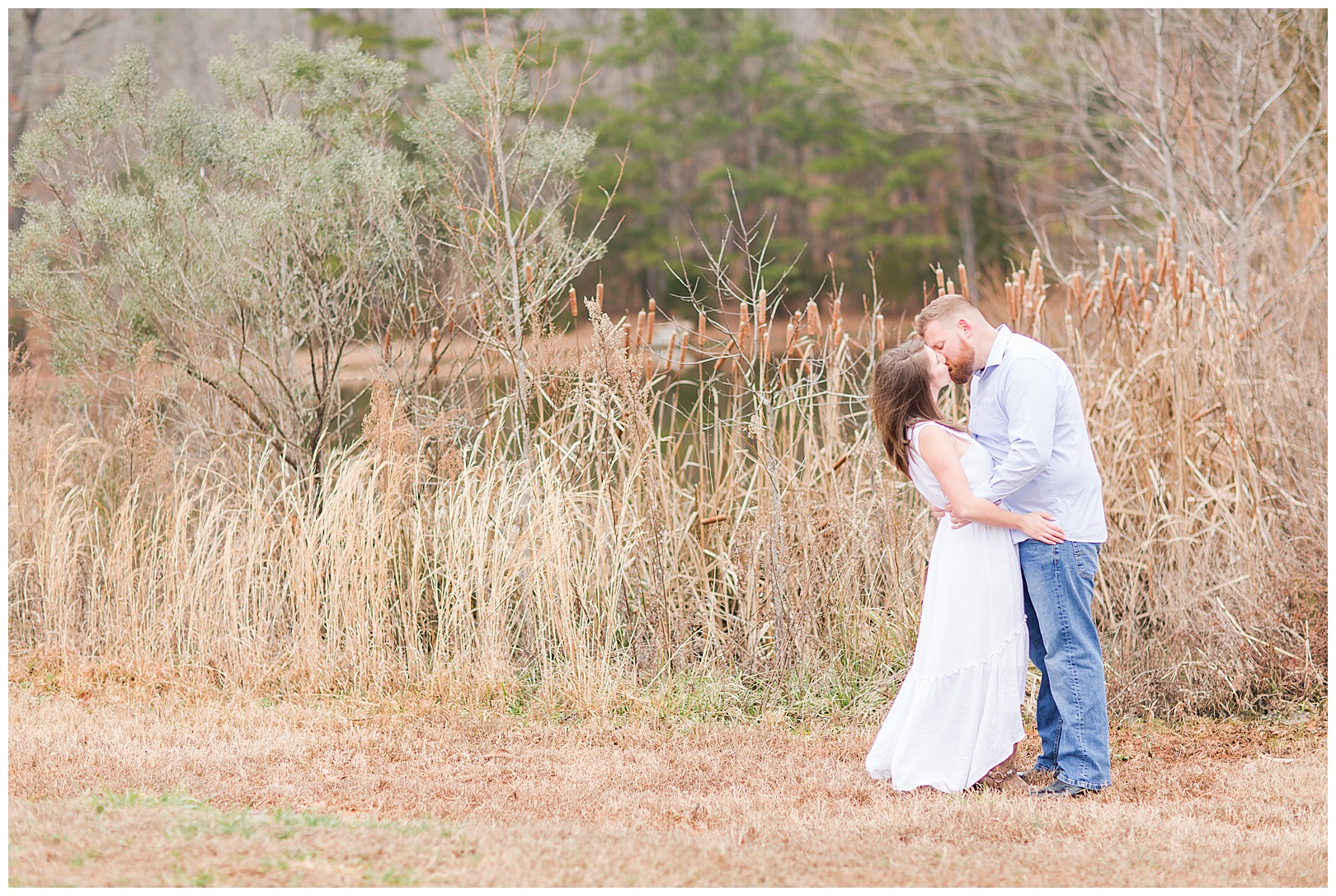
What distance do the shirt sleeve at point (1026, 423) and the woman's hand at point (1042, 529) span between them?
10 centimetres

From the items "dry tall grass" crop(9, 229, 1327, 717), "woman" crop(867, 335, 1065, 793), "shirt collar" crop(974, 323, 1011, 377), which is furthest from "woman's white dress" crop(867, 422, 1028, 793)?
"dry tall grass" crop(9, 229, 1327, 717)

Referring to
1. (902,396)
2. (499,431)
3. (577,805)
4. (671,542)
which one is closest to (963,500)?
Result: (902,396)

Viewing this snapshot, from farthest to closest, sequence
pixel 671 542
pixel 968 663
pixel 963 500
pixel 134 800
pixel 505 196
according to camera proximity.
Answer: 1. pixel 671 542
2. pixel 505 196
3. pixel 968 663
4. pixel 963 500
5. pixel 134 800

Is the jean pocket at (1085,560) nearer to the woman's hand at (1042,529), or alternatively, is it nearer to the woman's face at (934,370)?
the woman's hand at (1042,529)

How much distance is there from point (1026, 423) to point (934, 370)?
0.36m

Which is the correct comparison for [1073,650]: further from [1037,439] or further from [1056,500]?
[1037,439]

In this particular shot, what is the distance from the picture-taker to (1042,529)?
138 inches

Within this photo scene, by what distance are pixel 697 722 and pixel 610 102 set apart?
21.6 metres

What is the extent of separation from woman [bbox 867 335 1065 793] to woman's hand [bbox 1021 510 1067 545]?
4 cm

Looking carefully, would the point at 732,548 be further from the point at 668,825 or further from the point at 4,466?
the point at 4,466

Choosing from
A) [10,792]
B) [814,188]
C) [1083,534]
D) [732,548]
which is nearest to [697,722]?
[732,548]

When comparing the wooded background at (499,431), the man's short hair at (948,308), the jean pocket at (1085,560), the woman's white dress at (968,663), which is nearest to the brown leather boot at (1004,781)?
the woman's white dress at (968,663)

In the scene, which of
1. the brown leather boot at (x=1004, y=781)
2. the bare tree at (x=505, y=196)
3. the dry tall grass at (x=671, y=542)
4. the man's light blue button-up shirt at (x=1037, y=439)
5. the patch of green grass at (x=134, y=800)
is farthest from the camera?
the bare tree at (x=505, y=196)

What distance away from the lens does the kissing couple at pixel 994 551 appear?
11.6 feet
